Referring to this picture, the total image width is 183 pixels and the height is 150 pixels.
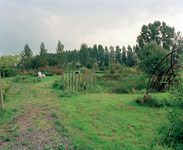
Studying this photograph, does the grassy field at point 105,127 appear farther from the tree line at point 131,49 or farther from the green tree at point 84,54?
the green tree at point 84,54

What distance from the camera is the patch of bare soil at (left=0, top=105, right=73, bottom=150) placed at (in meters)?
2.86

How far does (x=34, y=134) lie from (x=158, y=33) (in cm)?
4230

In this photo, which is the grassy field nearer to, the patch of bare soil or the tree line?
the patch of bare soil

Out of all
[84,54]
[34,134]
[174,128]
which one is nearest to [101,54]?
[84,54]

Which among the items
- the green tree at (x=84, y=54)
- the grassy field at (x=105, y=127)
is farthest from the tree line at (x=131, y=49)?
the grassy field at (x=105, y=127)

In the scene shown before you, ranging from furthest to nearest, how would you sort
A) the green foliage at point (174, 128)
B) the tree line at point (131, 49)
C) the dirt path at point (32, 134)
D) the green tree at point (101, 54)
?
the green tree at point (101, 54)
the tree line at point (131, 49)
the dirt path at point (32, 134)
the green foliage at point (174, 128)

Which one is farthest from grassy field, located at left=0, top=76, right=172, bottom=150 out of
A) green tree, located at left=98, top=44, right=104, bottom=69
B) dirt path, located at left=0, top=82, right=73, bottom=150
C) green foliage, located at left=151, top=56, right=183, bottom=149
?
green tree, located at left=98, top=44, right=104, bottom=69

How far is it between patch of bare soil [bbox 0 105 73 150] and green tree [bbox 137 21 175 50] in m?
39.6

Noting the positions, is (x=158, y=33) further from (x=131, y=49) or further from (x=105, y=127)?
(x=105, y=127)

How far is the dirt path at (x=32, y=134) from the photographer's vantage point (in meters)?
2.84

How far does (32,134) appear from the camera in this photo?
3326 mm

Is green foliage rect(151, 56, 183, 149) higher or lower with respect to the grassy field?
higher

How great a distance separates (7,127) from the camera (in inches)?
144

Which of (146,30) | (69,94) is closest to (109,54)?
(146,30)
